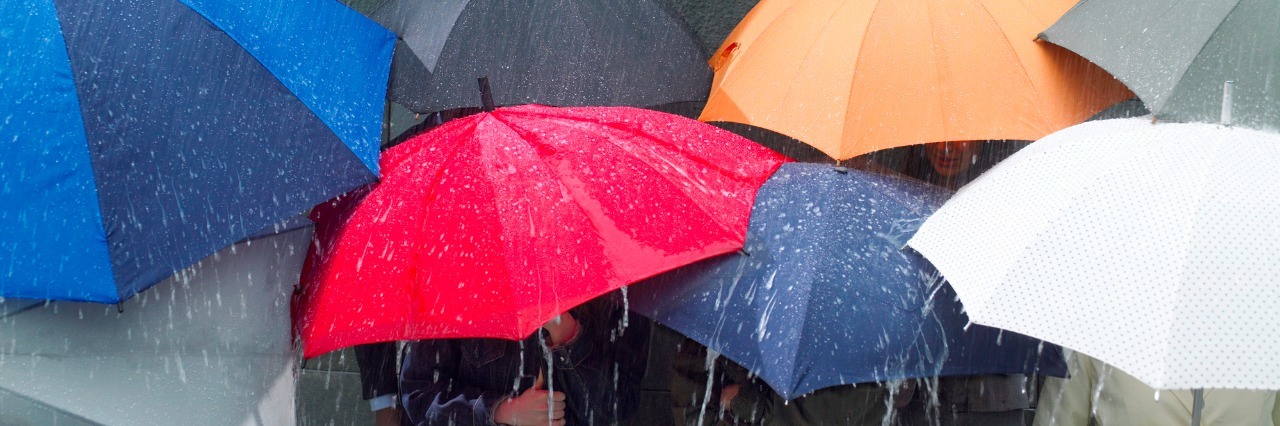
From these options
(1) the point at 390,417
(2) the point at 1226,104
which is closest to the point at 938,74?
(2) the point at 1226,104

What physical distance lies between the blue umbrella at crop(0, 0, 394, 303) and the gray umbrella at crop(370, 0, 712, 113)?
0.76 m

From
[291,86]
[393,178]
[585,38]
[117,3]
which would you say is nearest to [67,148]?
[117,3]

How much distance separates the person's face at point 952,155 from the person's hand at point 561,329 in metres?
1.48

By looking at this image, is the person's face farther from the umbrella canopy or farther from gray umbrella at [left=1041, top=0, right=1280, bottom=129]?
the umbrella canopy

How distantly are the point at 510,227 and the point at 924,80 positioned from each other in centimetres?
150

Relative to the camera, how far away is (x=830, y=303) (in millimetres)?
3344

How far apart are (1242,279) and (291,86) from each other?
2553mm

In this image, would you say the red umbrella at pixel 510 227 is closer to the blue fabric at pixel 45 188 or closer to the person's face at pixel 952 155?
the blue fabric at pixel 45 188

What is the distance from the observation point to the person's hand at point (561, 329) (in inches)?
155

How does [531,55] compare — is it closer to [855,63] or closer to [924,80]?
[855,63]

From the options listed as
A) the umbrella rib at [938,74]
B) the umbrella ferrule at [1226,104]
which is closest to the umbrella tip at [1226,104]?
the umbrella ferrule at [1226,104]

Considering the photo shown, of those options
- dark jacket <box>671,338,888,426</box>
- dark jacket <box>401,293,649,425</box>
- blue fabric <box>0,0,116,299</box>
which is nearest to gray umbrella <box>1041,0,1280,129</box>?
dark jacket <box>671,338,888,426</box>

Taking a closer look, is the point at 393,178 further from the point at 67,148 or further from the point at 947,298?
the point at 947,298

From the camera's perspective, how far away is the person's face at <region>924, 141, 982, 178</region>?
172 inches
